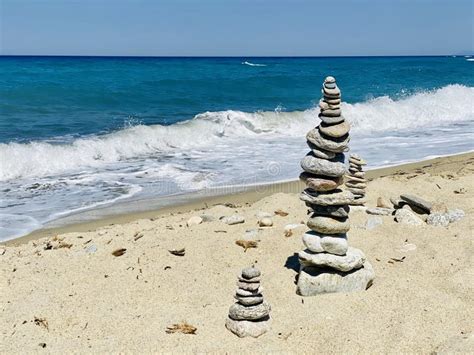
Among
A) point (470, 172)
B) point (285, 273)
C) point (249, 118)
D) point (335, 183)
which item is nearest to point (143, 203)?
point (285, 273)

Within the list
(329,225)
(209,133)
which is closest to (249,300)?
(329,225)

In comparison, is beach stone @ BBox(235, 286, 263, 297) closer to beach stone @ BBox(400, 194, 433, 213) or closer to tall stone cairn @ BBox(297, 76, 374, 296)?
tall stone cairn @ BBox(297, 76, 374, 296)

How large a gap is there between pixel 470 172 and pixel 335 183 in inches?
285

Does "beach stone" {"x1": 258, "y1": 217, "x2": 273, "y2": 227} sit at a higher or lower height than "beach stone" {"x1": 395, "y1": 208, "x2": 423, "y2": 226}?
lower

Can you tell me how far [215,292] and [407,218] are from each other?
10.5 ft

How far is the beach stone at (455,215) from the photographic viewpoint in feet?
26.1

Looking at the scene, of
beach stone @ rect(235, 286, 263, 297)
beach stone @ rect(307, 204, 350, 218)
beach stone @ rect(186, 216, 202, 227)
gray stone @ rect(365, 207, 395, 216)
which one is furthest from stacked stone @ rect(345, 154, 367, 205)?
beach stone @ rect(235, 286, 263, 297)

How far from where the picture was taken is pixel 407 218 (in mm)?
8031

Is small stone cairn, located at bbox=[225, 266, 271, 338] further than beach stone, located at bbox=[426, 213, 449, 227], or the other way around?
beach stone, located at bbox=[426, 213, 449, 227]

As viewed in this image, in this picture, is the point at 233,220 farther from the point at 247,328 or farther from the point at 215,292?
the point at 247,328

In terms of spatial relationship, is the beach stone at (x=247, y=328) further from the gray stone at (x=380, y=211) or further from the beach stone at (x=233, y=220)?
the gray stone at (x=380, y=211)

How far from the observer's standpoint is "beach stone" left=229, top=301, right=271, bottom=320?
531 centimetres

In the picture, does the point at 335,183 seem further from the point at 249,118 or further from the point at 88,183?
the point at 249,118

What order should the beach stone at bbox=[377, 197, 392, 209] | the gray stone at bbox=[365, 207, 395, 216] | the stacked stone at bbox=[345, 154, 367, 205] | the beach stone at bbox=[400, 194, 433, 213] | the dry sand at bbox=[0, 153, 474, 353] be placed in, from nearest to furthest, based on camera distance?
1. the dry sand at bbox=[0, 153, 474, 353]
2. the beach stone at bbox=[400, 194, 433, 213]
3. the gray stone at bbox=[365, 207, 395, 216]
4. the stacked stone at bbox=[345, 154, 367, 205]
5. the beach stone at bbox=[377, 197, 392, 209]
